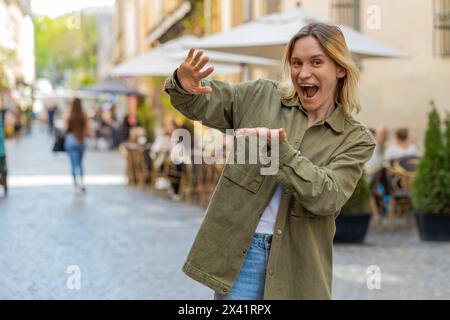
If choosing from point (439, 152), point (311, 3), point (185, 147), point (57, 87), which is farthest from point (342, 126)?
point (57, 87)

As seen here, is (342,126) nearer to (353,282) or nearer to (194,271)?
(194,271)

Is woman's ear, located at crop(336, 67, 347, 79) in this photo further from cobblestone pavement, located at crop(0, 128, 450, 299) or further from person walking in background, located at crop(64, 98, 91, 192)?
person walking in background, located at crop(64, 98, 91, 192)

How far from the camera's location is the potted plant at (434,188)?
10.5 m

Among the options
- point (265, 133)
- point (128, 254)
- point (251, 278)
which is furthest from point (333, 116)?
point (128, 254)

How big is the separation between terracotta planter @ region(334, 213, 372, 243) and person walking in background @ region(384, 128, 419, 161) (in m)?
2.62

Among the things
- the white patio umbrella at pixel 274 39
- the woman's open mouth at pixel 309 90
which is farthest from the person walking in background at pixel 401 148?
the woman's open mouth at pixel 309 90

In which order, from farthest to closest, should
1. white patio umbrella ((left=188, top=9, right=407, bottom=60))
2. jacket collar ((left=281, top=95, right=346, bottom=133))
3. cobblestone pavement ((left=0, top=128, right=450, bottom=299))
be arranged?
1. white patio umbrella ((left=188, top=9, right=407, bottom=60))
2. cobblestone pavement ((left=0, top=128, right=450, bottom=299))
3. jacket collar ((left=281, top=95, right=346, bottom=133))

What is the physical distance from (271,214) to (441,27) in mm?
11006

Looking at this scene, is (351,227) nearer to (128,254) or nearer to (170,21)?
(128,254)

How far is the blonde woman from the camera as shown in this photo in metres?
3.25

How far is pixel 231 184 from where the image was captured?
10.7 feet

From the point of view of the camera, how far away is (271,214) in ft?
10.8

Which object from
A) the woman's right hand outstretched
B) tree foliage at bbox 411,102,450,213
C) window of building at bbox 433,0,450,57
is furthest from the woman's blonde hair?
window of building at bbox 433,0,450,57

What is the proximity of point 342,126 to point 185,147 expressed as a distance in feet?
39.6
